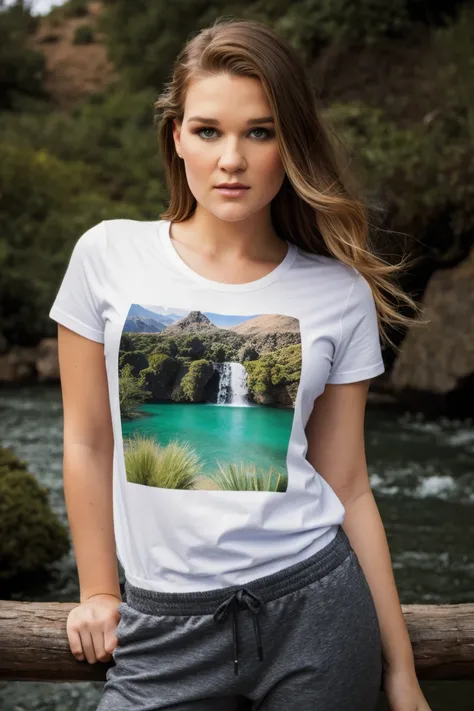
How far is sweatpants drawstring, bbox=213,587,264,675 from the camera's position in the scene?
143 centimetres

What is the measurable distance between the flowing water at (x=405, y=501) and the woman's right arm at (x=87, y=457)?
8.53 feet

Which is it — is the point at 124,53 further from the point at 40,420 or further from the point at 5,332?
the point at 40,420

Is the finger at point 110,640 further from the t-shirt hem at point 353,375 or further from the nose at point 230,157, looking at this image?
the nose at point 230,157

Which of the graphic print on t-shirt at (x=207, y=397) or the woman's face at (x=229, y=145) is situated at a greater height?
the woman's face at (x=229, y=145)

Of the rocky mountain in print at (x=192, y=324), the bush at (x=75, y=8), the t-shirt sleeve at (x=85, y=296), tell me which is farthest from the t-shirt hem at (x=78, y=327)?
the bush at (x=75, y=8)

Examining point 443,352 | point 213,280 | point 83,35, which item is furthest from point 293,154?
point 83,35

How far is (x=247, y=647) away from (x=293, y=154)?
74 cm

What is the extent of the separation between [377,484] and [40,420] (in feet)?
10.1

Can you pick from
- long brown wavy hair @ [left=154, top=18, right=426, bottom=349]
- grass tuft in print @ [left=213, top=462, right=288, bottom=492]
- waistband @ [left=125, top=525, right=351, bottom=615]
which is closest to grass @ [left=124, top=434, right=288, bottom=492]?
grass tuft in print @ [left=213, top=462, right=288, bottom=492]

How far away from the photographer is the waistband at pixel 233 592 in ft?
4.75

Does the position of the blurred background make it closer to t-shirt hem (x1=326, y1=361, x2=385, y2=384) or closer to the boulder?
the boulder

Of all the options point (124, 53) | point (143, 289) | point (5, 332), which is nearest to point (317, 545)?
point (143, 289)

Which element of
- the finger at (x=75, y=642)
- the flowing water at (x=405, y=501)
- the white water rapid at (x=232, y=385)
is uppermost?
the white water rapid at (x=232, y=385)

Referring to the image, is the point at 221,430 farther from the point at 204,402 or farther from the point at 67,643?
the point at 67,643
